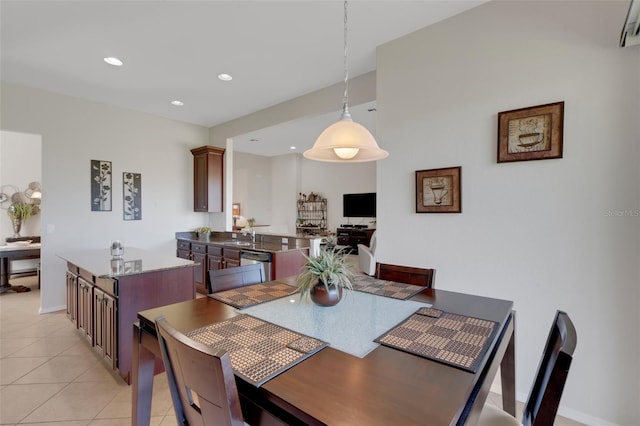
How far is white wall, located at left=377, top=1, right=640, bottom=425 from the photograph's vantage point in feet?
6.09

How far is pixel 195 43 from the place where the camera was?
2828 millimetres

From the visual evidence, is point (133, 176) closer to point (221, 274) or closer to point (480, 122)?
point (221, 274)

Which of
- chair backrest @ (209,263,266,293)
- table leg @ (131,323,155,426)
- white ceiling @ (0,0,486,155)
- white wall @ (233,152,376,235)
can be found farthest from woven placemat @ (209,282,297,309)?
white wall @ (233,152,376,235)

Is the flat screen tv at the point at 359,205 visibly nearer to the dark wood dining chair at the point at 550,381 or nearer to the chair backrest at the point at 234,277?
the chair backrest at the point at 234,277

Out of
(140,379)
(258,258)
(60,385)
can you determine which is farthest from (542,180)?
(60,385)

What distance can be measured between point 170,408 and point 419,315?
188cm

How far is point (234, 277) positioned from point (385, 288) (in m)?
1.05

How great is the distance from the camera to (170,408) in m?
2.10

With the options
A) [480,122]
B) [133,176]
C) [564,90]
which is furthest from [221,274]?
[133,176]

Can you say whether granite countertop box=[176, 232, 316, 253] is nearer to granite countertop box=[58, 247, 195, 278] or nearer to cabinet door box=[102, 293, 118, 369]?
granite countertop box=[58, 247, 195, 278]

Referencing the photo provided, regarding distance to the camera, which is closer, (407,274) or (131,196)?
(407,274)

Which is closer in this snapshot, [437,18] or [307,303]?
[307,303]

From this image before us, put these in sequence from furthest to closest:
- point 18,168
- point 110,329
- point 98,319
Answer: point 18,168 < point 98,319 < point 110,329

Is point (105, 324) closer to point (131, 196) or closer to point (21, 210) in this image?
point (131, 196)
